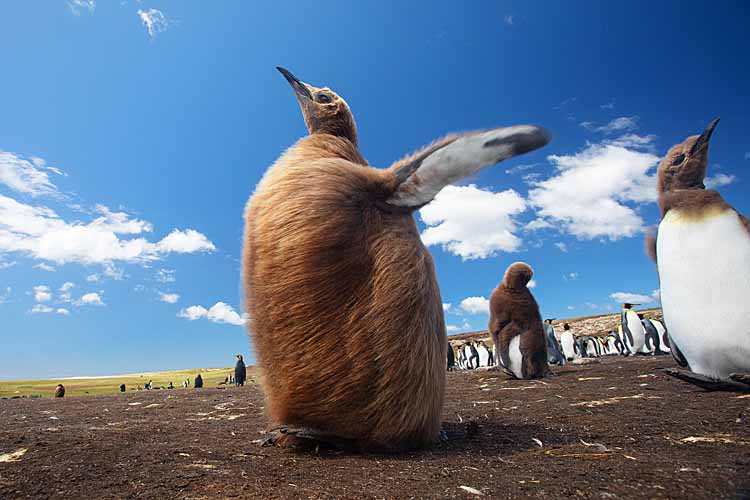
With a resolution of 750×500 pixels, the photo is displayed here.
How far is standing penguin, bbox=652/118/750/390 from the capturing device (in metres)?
3.69

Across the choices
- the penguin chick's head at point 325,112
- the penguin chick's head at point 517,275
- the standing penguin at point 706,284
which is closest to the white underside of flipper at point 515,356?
the penguin chick's head at point 517,275

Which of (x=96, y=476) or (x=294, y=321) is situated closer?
(x=96, y=476)

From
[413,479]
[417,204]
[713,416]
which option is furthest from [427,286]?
[713,416]

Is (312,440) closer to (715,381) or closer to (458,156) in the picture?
(458,156)

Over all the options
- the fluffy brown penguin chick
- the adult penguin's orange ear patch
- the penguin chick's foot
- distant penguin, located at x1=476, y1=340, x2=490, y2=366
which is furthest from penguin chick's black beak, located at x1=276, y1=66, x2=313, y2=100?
distant penguin, located at x1=476, y1=340, x2=490, y2=366

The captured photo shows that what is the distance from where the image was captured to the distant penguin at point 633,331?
61.2 ft

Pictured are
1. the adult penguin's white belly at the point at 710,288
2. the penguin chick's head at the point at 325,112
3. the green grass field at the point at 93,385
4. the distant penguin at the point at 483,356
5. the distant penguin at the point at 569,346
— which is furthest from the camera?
the green grass field at the point at 93,385

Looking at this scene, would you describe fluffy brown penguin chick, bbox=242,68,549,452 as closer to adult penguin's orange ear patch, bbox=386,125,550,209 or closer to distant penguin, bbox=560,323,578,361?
adult penguin's orange ear patch, bbox=386,125,550,209

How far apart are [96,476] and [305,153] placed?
177cm

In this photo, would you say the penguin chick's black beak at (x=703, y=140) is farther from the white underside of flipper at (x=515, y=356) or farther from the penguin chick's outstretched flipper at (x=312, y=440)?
the white underside of flipper at (x=515, y=356)

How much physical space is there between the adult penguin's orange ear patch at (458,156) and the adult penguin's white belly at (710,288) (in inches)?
108

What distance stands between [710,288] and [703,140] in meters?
1.63

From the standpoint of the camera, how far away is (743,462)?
1758 millimetres

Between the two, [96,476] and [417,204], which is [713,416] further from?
[96,476]
